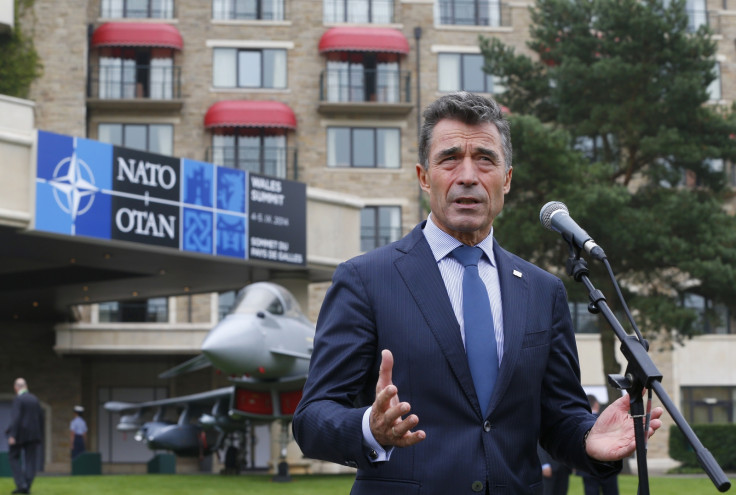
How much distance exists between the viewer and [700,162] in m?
32.9

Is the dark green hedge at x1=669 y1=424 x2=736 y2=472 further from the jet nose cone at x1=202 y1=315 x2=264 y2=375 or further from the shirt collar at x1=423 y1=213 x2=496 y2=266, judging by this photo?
the shirt collar at x1=423 y1=213 x2=496 y2=266

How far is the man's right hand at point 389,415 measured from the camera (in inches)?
123

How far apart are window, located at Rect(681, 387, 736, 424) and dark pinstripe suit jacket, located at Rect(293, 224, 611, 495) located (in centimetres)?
4536

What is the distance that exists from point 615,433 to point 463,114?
3.90ft

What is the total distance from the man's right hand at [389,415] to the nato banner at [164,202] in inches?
796

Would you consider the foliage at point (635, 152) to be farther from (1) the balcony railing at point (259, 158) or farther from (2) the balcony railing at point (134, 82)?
(2) the balcony railing at point (134, 82)

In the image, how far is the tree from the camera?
31234mm

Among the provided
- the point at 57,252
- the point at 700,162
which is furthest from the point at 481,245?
the point at 700,162

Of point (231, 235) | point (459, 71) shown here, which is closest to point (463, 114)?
point (231, 235)

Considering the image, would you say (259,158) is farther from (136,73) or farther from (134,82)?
(136,73)

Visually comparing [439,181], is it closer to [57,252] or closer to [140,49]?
[57,252]

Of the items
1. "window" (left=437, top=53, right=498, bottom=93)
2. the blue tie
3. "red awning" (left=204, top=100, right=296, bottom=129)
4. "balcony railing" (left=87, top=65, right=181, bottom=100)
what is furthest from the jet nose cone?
"window" (left=437, top=53, right=498, bottom=93)

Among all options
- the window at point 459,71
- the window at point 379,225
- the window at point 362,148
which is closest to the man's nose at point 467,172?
the window at point 379,225

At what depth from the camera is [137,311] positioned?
44031mm
